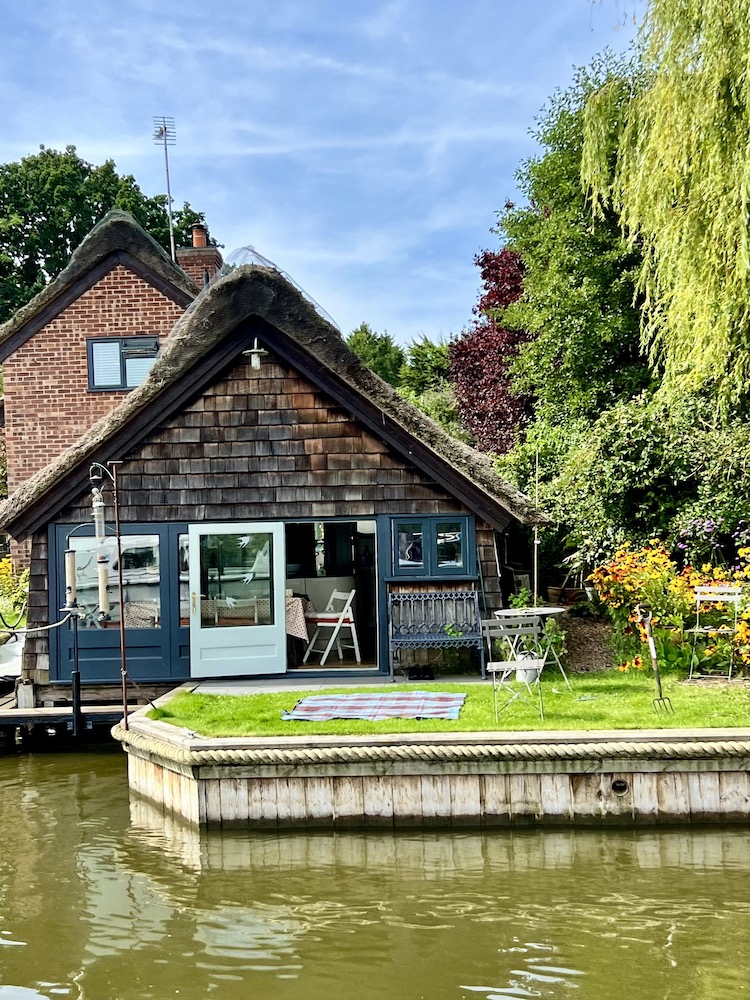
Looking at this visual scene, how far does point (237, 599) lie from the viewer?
38.7 ft

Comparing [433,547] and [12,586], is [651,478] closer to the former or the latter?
[433,547]

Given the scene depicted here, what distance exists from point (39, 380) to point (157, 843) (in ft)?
38.9

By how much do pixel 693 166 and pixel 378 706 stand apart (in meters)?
6.43

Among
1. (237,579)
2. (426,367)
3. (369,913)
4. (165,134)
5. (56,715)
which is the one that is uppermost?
(165,134)

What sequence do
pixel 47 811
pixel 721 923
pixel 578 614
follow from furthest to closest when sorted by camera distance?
pixel 578 614
pixel 47 811
pixel 721 923

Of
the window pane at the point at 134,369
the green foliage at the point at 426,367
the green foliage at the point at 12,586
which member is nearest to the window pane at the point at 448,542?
the green foliage at the point at 12,586

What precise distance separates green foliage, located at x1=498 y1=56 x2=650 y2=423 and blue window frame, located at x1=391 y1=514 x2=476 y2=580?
24.5 ft

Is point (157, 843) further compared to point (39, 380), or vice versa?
point (39, 380)

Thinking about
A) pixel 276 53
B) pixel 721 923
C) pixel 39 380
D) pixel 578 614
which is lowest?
pixel 721 923

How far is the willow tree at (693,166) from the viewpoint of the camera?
358 inches

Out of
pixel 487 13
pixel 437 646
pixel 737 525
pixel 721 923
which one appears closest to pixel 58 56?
pixel 487 13

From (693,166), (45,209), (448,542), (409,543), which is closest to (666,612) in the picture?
(448,542)

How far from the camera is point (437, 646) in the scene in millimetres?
11445

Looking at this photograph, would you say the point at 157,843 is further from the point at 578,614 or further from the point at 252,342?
the point at 578,614
